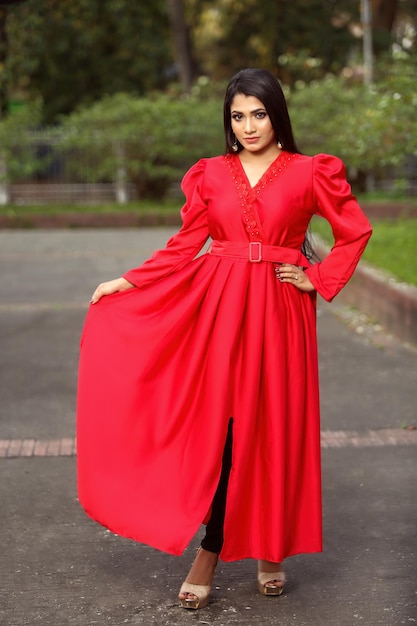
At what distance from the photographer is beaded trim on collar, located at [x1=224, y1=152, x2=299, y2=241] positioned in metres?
3.71

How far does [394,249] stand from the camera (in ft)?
40.4

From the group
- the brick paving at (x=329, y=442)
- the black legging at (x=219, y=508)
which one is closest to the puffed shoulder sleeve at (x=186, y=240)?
the black legging at (x=219, y=508)

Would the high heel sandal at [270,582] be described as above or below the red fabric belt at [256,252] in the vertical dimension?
below

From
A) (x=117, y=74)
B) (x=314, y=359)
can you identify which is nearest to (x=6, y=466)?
(x=314, y=359)

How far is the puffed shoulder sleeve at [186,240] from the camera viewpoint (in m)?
3.82

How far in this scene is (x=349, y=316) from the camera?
1013cm

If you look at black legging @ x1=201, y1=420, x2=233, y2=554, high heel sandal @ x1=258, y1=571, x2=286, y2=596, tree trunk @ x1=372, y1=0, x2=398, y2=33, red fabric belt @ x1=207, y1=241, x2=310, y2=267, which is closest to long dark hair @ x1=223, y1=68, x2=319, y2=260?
red fabric belt @ x1=207, y1=241, x2=310, y2=267

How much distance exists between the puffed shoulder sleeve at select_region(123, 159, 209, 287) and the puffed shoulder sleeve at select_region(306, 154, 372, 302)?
40cm

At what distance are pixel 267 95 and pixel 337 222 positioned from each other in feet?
1.58

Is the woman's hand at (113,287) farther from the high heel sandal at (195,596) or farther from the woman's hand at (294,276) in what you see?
the high heel sandal at (195,596)

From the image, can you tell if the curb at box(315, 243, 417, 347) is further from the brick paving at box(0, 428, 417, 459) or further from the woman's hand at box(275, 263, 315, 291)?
the woman's hand at box(275, 263, 315, 291)

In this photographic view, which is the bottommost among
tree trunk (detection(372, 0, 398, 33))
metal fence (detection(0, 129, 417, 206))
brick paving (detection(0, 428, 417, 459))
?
metal fence (detection(0, 129, 417, 206))

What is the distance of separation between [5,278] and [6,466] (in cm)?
759

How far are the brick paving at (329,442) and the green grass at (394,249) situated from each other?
3.47 metres
